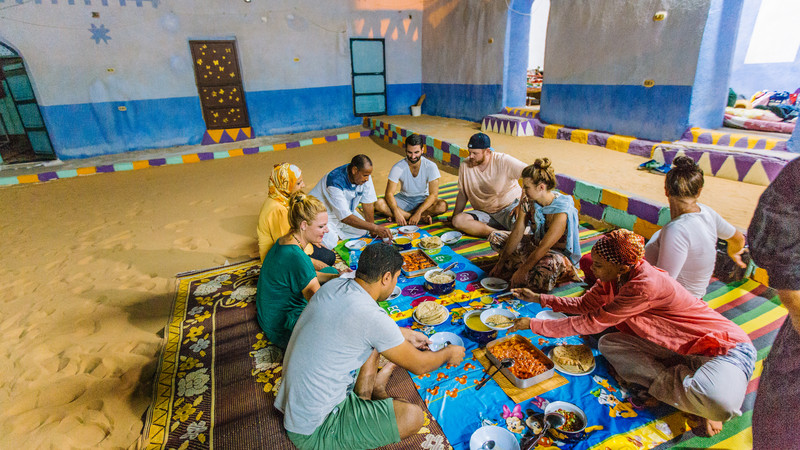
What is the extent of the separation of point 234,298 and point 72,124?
29.5 ft

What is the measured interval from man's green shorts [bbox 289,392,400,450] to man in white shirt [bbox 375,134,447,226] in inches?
107

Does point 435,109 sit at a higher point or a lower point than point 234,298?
higher

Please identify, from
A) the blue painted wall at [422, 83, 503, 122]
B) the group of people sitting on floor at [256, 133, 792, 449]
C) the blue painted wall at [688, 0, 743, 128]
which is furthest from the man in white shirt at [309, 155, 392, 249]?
the blue painted wall at [422, 83, 503, 122]

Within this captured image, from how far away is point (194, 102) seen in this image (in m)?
10.1

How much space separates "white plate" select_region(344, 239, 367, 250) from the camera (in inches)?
154

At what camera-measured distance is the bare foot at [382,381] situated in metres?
2.10

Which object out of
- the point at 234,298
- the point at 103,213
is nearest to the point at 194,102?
the point at 103,213

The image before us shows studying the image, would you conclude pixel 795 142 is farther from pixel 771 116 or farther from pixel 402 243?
pixel 402 243

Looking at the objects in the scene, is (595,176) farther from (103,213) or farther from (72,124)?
(72,124)

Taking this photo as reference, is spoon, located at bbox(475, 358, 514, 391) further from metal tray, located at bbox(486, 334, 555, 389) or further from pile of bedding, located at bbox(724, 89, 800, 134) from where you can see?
pile of bedding, located at bbox(724, 89, 800, 134)

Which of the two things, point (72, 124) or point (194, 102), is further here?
point (194, 102)

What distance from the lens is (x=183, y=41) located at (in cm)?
958

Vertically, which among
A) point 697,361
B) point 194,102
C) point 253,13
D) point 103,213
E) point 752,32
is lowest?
point 103,213

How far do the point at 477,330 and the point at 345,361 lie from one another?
111 centimetres
